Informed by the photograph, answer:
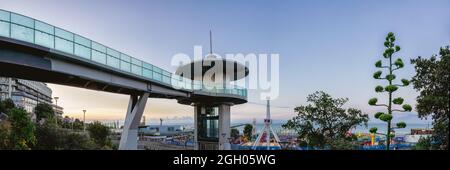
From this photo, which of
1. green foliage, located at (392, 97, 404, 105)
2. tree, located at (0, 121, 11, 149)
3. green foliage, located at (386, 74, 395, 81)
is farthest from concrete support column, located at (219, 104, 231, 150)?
green foliage, located at (392, 97, 404, 105)

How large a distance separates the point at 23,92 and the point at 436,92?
106m

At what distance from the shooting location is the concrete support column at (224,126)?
53.8 meters

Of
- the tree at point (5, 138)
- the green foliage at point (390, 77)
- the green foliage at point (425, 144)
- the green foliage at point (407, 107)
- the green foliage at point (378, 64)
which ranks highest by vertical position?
the green foliage at point (378, 64)

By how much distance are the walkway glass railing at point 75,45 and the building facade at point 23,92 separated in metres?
57.6

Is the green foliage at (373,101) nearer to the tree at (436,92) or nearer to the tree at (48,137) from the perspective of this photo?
the tree at (436,92)

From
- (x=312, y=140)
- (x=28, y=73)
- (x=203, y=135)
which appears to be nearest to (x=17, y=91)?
(x=203, y=135)

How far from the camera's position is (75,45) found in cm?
2411

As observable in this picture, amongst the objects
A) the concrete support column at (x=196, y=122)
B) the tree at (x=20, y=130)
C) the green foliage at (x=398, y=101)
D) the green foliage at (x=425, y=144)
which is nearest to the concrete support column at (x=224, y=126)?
the concrete support column at (x=196, y=122)

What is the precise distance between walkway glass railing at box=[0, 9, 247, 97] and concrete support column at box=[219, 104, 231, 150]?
18215 millimetres

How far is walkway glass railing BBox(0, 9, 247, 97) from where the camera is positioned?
1934cm

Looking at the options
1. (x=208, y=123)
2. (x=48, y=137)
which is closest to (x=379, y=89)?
(x=48, y=137)

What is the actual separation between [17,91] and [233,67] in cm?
7245

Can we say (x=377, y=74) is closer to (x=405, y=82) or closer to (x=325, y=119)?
(x=405, y=82)

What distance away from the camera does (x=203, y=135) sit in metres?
57.4
